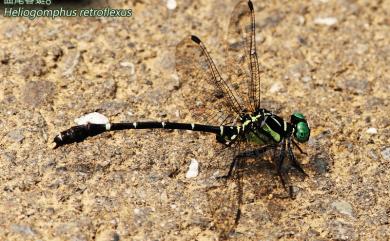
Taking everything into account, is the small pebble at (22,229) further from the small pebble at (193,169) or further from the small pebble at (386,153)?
the small pebble at (386,153)


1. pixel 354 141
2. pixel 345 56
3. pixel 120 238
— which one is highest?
pixel 345 56

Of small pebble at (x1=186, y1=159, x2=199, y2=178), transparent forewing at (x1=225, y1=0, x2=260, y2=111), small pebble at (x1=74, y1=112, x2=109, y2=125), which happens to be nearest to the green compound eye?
transparent forewing at (x1=225, y1=0, x2=260, y2=111)

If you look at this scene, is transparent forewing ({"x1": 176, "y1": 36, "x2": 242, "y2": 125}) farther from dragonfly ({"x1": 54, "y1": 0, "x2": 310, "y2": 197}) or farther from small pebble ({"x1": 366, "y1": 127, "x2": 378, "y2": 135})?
small pebble ({"x1": 366, "y1": 127, "x2": 378, "y2": 135})

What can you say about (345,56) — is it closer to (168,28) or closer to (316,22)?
(316,22)

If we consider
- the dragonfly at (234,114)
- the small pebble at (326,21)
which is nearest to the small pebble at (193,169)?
the dragonfly at (234,114)

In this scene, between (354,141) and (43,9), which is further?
(43,9)

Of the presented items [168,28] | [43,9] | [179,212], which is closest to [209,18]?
[168,28]
